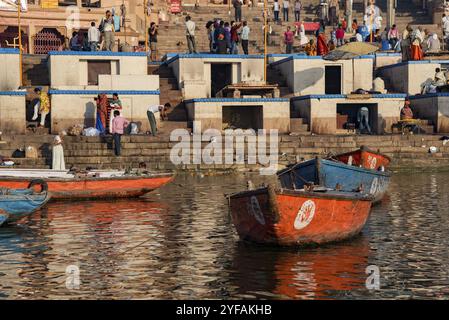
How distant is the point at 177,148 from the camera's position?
31.3 metres

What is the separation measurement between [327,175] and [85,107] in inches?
607

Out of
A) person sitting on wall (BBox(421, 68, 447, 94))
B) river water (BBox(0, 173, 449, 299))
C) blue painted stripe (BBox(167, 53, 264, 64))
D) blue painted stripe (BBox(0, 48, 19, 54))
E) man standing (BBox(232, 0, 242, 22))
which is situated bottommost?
river water (BBox(0, 173, 449, 299))

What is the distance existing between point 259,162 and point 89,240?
15298 mm

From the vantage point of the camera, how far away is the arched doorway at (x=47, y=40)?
155 feet

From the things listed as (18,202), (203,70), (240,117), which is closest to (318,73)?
(240,117)

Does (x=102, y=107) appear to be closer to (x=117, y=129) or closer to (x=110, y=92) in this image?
(x=110, y=92)

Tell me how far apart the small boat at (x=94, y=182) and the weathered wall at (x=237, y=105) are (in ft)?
34.9

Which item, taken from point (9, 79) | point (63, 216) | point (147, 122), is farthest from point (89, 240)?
point (9, 79)

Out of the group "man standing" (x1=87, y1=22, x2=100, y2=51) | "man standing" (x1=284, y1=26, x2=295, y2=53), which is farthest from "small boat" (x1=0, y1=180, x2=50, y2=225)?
"man standing" (x1=284, y1=26, x2=295, y2=53)

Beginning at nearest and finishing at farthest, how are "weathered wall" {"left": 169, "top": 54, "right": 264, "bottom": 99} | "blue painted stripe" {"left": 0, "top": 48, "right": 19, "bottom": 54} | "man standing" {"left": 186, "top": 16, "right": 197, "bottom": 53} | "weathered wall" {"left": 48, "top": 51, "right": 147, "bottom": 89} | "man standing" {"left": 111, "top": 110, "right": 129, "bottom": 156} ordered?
"man standing" {"left": 111, "top": 110, "right": 129, "bottom": 156}, "blue painted stripe" {"left": 0, "top": 48, "right": 19, "bottom": 54}, "weathered wall" {"left": 48, "top": 51, "right": 147, "bottom": 89}, "weathered wall" {"left": 169, "top": 54, "right": 264, "bottom": 99}, "man standing" {"left": 186, "top": 16, "right": 197, "bottom": 53}

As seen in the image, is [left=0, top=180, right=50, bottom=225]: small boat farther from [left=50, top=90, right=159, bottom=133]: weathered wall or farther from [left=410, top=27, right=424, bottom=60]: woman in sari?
[left=410, top=27, right=424, bottom=60]: woman in sari

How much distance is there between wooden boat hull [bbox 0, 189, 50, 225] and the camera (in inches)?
694

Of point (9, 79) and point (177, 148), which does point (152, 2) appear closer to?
point (9, 79)

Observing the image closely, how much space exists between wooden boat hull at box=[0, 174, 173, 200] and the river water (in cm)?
122
